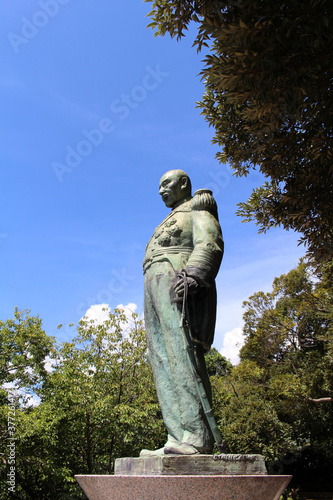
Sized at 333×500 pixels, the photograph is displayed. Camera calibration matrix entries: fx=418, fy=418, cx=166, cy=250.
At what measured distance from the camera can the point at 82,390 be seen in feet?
44.0

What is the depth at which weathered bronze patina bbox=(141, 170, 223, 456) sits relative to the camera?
3.45m

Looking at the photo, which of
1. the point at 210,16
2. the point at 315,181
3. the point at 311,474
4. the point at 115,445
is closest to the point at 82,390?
the point at 115,445

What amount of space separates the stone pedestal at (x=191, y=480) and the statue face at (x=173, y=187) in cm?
258

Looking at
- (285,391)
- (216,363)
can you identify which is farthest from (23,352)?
(216,363)

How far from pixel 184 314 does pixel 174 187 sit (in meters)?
1.56

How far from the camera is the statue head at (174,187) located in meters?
4.57

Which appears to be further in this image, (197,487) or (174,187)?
(174,187)

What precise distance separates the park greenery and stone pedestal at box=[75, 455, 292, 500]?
21.8ft

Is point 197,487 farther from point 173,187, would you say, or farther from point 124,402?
point 124,402

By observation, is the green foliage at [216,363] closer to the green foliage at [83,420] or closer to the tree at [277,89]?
the green foliage at [83,420]

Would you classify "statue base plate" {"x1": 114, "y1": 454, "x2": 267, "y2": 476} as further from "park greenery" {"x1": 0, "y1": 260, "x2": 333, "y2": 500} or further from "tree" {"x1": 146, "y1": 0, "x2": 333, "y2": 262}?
"park greenery" {"x1": 0, "y1": 260, "x2": 333, "y2": 500}

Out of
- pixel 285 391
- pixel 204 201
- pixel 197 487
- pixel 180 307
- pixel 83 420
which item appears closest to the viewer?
pixel 197 487

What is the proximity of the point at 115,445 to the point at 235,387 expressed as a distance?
9.46 m

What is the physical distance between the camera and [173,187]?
4.56m
